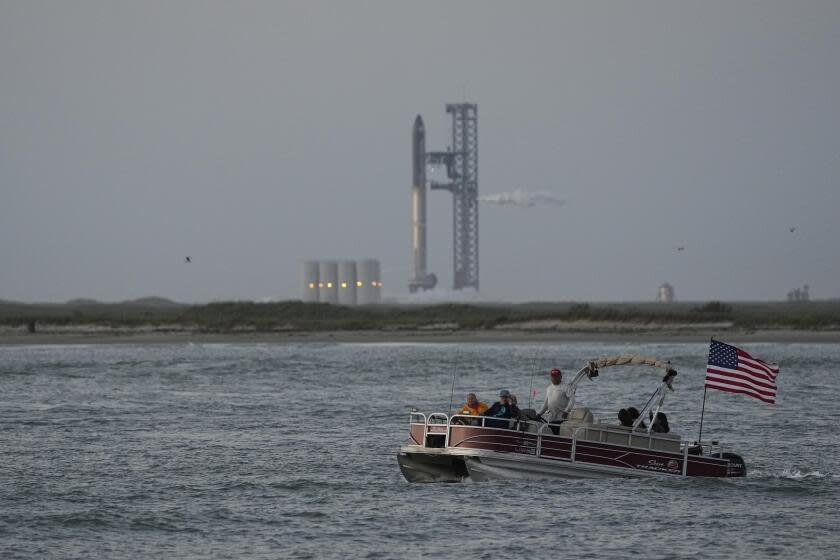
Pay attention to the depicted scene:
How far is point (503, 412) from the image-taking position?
1168 inches

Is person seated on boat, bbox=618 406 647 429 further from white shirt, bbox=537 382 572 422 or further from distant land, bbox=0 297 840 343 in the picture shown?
distant land, bbox=0 297 840 343

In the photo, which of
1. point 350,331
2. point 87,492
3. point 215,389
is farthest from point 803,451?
point 350,331

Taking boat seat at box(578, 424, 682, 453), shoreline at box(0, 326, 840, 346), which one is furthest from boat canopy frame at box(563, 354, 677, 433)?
shoreline at box(0, 326, 840, 346)

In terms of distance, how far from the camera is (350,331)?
11475cm

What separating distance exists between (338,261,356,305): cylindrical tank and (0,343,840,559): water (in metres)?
115

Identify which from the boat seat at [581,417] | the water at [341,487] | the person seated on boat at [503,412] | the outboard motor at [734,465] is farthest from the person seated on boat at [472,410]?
the outboard motor at [734,465]

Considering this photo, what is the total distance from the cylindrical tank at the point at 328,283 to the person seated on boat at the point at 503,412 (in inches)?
5773

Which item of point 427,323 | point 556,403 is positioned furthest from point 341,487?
point 427,323

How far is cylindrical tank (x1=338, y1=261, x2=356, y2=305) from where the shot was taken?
177000 millimetres

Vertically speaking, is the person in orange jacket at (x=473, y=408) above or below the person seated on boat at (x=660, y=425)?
above

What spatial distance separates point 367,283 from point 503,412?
496ft

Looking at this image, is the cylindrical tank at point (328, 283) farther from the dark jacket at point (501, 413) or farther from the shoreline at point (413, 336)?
the dark jacket at point (501, 413)

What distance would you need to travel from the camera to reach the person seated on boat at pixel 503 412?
29.4 meters

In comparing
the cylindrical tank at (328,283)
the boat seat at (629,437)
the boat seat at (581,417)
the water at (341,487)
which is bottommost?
the water at (341,487)
